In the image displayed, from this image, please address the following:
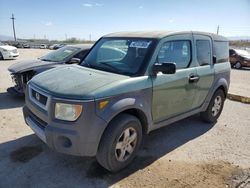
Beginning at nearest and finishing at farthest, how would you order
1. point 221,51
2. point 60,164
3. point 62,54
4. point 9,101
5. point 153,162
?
point 60,164 < point 153,162 < point 221,51 < point 9,101 < point 62,54

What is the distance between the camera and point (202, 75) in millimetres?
4488

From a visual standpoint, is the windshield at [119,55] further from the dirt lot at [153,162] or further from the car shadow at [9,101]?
the car shadow at [9,101]

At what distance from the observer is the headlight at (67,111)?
279 cm

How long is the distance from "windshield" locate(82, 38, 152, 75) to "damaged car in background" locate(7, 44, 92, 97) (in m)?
1.55

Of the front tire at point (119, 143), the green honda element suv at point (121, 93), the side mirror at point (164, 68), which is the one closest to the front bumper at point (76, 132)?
the green honda element suv at point (121, 93)

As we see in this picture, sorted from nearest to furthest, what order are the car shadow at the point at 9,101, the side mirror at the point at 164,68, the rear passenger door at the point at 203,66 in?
the side mirror at the point at 164,68
the rear passenger door at the point at 203,66
the car shadow at the point at 9,101

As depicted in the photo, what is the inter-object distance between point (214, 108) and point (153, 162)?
240cm

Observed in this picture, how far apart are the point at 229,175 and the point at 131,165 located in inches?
55.3

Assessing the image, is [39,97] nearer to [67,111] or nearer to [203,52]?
[67,111]

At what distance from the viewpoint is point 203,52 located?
Result: 4660mm

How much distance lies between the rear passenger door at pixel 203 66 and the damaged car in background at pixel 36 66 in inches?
112

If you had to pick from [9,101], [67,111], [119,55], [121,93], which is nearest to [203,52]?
[119,55]

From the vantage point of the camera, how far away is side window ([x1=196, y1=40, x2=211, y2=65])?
4512 mm

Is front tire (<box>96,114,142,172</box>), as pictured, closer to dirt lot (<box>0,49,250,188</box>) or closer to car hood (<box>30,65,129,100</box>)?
dirt lot (<box>0,49,250,188</box>)
